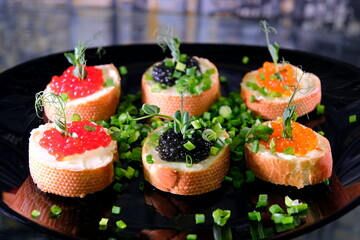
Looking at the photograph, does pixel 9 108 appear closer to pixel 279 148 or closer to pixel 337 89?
pixel 279 148

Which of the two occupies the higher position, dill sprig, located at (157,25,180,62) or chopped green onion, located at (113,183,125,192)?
dill sprig, located at (157,25,180,62)

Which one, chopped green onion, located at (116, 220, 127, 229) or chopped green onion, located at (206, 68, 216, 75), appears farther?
chopped green onion, located at (206, 68, 216, 75)

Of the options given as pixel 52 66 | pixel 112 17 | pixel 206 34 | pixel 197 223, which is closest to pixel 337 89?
pixel 197 223

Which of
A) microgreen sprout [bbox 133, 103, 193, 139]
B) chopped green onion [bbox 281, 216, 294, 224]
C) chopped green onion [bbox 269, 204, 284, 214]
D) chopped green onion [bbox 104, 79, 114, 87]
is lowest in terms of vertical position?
chopped green onion [bbox 269, 204, 284, 214]

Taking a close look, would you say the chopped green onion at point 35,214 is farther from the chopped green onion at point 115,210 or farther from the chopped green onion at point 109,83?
the chopped green onion at point 109,83

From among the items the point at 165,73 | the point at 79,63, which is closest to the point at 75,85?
the point at 79,63

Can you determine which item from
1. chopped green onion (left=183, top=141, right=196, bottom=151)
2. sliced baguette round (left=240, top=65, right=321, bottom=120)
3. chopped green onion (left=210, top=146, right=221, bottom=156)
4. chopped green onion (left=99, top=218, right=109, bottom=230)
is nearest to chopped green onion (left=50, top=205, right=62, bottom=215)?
chopped green onion (left=99, top=218, right=109, bottom=230)

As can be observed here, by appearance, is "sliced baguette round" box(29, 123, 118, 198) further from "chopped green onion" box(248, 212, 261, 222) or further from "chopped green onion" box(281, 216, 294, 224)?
"chopped green onion" box(281, 216, 294, 224)

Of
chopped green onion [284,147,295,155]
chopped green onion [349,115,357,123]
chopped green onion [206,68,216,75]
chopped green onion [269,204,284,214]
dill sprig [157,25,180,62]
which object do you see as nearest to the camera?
chopped green onion [269,204,284,214]
